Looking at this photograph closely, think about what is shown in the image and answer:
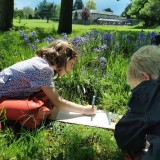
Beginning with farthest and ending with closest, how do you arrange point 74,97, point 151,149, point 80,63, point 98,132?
point 80,63, point 74,97, point 98,132, point 151,149

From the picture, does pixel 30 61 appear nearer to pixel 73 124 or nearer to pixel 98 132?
pixel 73 124

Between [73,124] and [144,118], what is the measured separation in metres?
1.37

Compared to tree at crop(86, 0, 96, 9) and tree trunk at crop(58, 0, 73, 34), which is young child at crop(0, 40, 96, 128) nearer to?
tree trunk at crop(58, 0, 73, 34)

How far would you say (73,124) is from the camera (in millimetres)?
3479

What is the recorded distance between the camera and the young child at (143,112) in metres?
2.18

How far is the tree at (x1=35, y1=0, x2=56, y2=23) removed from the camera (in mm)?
92031

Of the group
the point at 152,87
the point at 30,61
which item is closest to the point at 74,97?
the point at 30,61

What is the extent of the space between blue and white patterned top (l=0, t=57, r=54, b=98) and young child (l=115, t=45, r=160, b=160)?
3.54 feet

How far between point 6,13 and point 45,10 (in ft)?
287

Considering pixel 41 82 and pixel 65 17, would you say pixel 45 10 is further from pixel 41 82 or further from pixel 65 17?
pixel 41 82

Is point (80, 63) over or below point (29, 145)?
over

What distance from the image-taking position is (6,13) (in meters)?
10.5

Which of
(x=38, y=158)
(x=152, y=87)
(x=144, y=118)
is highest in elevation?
(x=152, y=87)

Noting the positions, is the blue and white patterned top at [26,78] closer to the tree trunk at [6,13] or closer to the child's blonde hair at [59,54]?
the child's blonde hair at [59,54]
